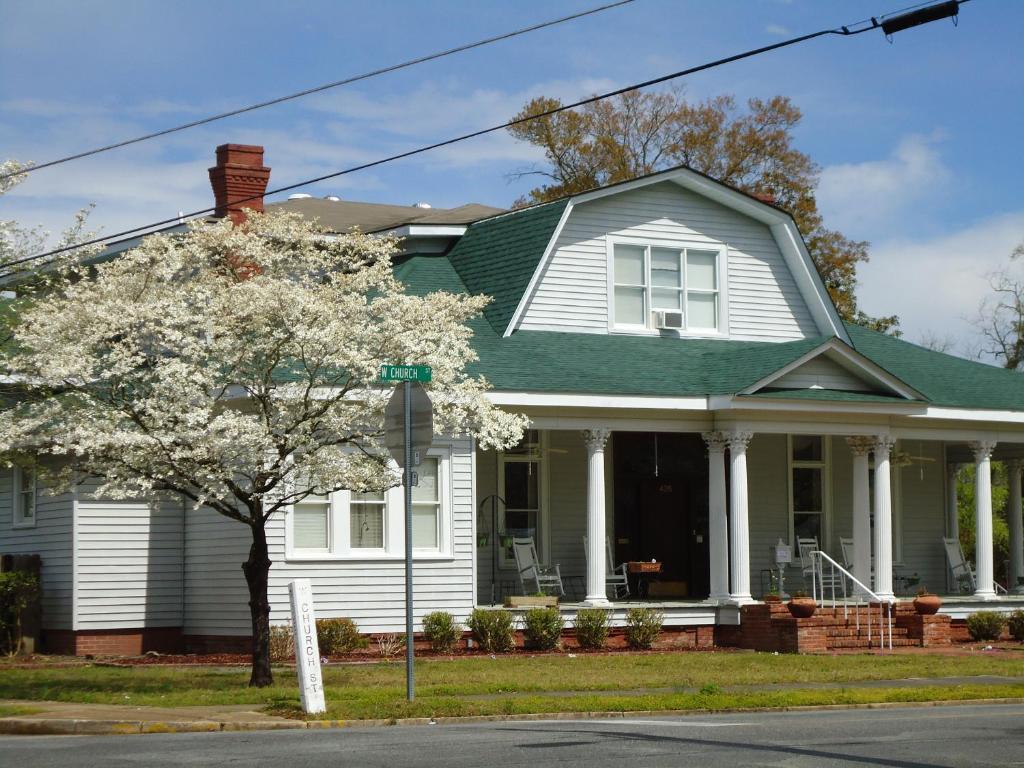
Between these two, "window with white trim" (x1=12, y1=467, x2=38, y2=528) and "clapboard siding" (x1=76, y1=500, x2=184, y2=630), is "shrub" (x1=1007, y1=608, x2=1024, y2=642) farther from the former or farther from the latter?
"window with white trim" (x1=12, y1=467, x2=38, y2=528)

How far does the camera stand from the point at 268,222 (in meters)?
18.5

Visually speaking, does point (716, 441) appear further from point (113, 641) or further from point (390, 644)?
point (113, 641)

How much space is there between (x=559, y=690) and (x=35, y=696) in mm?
5823

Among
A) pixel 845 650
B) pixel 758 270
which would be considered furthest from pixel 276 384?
pixel 758 270

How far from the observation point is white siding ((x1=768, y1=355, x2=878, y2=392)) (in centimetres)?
2591

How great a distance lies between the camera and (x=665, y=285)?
28.5m

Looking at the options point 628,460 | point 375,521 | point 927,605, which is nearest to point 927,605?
point 927,605

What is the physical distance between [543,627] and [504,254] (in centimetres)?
738

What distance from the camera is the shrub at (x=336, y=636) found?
901 inches

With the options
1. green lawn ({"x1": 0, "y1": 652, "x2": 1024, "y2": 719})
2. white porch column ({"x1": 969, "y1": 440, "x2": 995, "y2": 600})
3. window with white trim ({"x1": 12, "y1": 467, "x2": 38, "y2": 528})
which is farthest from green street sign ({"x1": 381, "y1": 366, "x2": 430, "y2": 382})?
white porch column ({"x1": 969, "y1": 440, "x2": 995, "y2": 600})

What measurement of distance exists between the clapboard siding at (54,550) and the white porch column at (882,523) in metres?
13.2

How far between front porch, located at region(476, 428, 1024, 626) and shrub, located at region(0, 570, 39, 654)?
7357mm

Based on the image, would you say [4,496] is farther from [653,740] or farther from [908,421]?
[653,740]

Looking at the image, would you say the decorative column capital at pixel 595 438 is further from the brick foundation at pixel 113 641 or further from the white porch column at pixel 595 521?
the brick foundation at pixel 113 641
